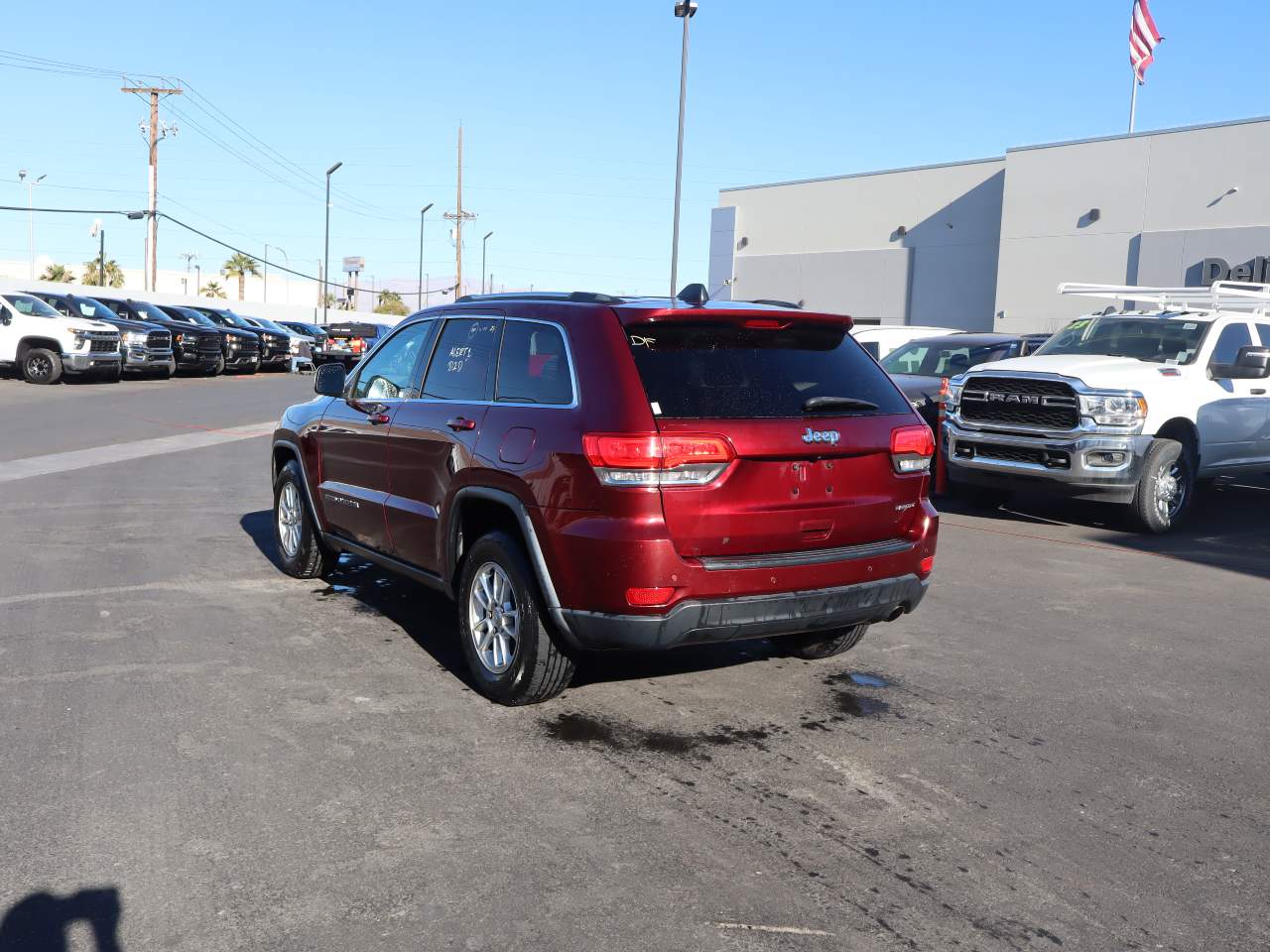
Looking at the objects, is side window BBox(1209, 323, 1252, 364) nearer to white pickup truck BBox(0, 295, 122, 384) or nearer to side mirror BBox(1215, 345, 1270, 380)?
side mirror BBox(1215, 345, 1270, 380)

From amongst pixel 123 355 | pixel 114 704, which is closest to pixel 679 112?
pixel 123 355

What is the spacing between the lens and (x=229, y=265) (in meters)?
104

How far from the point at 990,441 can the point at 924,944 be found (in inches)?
338

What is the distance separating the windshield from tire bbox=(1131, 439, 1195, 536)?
4.31 meters

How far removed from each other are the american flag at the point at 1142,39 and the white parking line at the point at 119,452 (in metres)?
29.7

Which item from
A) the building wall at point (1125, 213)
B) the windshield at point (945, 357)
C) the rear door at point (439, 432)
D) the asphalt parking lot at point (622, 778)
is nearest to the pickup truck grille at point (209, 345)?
the windshield at point (945, 357)

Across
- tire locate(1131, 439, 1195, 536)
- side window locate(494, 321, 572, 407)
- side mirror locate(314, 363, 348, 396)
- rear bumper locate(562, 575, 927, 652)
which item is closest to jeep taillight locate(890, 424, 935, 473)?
rear bumper locate(562, 575, 927, 652)

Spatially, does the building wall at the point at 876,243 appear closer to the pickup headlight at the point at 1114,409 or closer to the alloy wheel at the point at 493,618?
the pickup headlight at the point at 1114,409

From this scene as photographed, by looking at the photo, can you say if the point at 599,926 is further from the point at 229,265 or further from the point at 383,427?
the point at 229,265

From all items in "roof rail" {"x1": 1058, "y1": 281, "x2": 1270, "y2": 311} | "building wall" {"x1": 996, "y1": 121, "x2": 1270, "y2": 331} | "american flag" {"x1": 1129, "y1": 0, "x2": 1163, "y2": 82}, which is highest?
"american flag" {"x1": 1129, "y1": 0, "x2": 1163, "y2": 82}

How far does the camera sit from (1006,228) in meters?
41.5

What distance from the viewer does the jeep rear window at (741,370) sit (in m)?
4.91

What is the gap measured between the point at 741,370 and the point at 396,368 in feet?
7.61

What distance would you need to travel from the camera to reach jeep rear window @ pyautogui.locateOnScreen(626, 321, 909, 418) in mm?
4906
